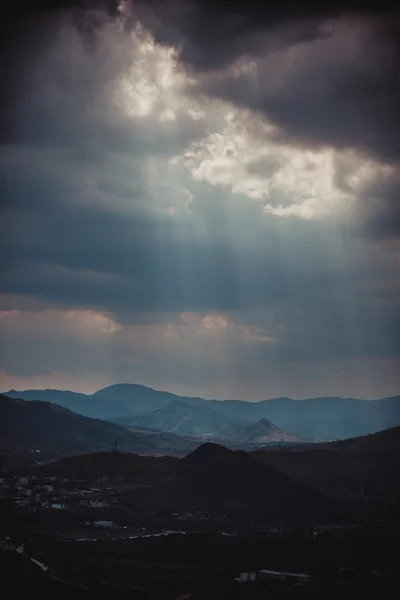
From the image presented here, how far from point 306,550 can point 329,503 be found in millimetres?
51798

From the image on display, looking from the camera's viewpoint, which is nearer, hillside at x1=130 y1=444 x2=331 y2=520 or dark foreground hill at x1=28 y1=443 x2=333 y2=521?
dark foreground hill at x1=28 y1=443 x2=333 y2=521

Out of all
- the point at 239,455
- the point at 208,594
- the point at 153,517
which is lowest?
the point at 208,594

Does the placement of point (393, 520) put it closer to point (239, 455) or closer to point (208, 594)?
point (239, 455)

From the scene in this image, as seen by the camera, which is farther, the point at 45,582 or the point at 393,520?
the point at 393,520

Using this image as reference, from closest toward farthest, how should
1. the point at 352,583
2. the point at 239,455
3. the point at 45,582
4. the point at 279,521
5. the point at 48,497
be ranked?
the point at 45,582
the point at 352,583
the point at 279,521
the point at 48,497
the point at 239,455

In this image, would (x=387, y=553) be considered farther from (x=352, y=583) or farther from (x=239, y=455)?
(x=239, y=455)

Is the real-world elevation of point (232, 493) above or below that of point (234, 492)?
below

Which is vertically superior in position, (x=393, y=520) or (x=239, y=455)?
(x=239, y=455)

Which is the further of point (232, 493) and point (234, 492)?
point (234, 492)

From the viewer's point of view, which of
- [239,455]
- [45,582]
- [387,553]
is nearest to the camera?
[45,582]

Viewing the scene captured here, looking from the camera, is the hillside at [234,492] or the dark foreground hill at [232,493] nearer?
the dark foreground hill at [232,493]

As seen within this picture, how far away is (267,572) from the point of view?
120 meters

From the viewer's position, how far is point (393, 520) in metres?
171

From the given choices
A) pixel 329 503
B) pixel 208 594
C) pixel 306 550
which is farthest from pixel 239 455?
pixel 208 594
